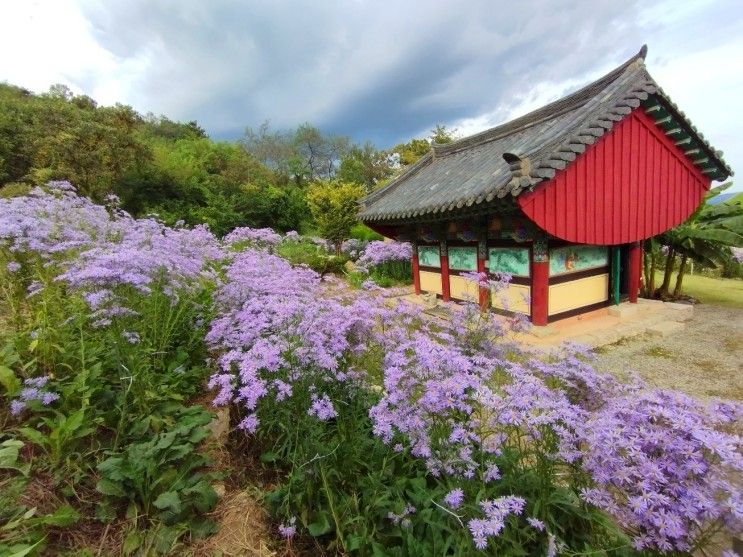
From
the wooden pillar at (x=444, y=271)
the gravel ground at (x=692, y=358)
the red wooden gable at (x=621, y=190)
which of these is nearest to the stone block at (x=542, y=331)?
the gravel ground at (x=692, y=358)

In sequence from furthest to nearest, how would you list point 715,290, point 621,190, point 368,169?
point 368,169 → point 715,290 → point 621,190

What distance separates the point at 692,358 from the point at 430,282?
15.7 ft

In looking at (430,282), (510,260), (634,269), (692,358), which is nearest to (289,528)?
(510,260)

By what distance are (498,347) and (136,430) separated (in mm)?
2395

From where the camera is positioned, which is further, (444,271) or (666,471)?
(444,271)

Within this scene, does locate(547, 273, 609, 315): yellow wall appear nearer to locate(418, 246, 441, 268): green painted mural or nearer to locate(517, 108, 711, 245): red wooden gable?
locate(517, 108, 711, 245): red wooden gable

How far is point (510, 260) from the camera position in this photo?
6441 mm

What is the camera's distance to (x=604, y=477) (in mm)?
1305

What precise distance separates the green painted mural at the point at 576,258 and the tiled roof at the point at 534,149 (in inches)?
67.9

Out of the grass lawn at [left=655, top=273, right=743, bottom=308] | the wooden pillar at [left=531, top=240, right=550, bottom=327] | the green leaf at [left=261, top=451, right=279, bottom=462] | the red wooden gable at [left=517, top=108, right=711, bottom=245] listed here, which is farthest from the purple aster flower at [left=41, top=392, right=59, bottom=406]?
the grass lawn at [left=655, top=273, right=743, bottom=308]

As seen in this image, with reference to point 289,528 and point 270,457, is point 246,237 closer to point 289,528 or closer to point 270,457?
point 270,457

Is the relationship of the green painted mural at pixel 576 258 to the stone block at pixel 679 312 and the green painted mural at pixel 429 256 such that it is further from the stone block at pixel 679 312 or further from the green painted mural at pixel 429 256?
the green painted mural at pixel 429 256

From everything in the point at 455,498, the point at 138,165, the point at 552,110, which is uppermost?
the point at 138,165

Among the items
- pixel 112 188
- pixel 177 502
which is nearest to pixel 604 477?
pixel 177 502
